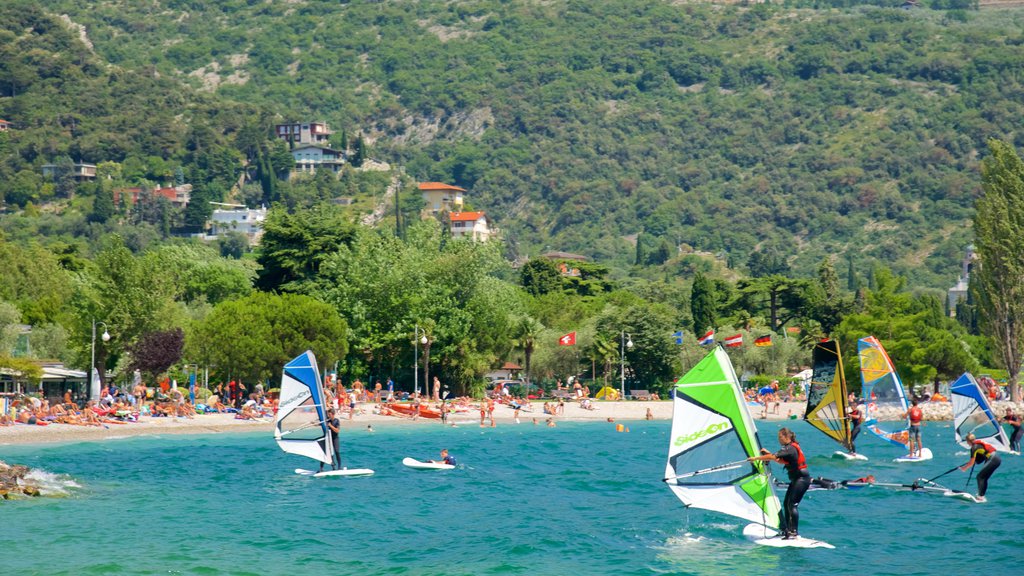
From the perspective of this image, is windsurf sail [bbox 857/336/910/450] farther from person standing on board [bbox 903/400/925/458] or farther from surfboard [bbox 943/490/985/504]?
surfboard [bbox 943/490/985/504]

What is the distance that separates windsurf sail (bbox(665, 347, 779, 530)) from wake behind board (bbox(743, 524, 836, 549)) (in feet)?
2.75

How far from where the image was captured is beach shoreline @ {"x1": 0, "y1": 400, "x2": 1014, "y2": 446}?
49594 millimetres

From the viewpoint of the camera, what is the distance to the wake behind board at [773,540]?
2697 centimetres

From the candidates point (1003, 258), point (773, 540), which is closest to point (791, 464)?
point (773, 540)

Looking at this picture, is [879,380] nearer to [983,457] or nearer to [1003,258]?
[983,457]

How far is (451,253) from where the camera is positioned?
249 feet

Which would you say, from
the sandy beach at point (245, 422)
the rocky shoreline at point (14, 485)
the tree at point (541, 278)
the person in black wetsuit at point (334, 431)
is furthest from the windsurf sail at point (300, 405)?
the tree at point (541, 278)

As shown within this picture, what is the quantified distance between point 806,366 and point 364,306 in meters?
40.7

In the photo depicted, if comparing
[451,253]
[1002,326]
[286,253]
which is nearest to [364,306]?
[451,253]

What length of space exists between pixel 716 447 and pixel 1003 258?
50.7m

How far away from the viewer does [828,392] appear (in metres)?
40.4

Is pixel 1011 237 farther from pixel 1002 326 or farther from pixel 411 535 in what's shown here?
pixel 411 535

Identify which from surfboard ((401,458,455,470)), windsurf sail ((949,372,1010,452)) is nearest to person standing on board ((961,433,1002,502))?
windsurf sail ((949,372,1010,452))

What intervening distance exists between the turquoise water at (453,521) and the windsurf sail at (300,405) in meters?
1.50
